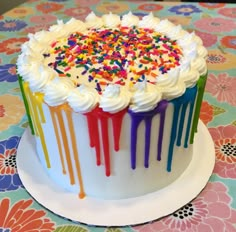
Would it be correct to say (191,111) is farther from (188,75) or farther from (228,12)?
(228,12)

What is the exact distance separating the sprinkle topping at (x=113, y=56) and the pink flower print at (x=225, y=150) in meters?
0.32

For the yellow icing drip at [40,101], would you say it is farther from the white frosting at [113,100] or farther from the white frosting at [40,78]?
the white frosting at [113,100]

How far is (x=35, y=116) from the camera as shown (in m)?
0.99

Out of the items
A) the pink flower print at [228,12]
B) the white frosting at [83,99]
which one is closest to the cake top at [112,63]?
the white frosting at [83,99]

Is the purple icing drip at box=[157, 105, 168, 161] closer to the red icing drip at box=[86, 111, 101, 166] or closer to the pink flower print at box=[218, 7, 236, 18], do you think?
the red icing drip at box=[86, 111, 101, 166]

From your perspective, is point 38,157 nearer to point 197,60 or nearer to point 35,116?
point 35,116

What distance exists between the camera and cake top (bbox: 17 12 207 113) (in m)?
0.86

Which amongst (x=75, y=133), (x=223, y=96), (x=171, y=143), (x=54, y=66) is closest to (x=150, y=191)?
(x=171, y=143)

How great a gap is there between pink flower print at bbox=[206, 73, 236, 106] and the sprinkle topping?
0.39 m

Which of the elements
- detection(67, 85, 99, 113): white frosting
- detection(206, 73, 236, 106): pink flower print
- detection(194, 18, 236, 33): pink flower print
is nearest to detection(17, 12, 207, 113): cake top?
detection(67, 85, 99, 113): white frosting

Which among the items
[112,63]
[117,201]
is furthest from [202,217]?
[112,63]

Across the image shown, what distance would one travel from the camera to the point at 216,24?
6.12 ft

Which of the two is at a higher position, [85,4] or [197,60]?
[197,60]

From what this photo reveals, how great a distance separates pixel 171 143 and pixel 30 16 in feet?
4.34
